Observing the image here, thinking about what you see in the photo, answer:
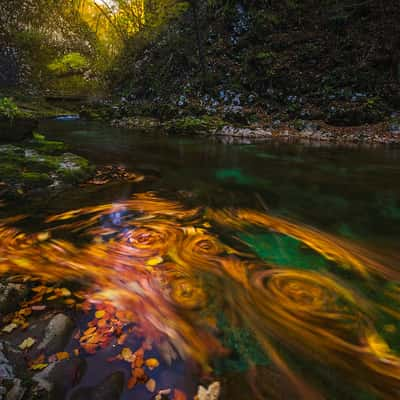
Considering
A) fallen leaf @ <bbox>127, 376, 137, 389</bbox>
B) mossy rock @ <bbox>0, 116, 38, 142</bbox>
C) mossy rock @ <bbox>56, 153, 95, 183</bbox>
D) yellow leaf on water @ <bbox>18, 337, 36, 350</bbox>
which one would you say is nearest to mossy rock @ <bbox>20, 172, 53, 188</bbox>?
mossy rock @ <bbox>56, 153, 95, 183</bbox>

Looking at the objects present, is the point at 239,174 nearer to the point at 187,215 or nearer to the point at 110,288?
the point at 187,215

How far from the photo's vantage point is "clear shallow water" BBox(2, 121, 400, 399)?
192cm

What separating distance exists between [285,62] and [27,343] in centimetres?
1777

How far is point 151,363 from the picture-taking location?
6.31 feet

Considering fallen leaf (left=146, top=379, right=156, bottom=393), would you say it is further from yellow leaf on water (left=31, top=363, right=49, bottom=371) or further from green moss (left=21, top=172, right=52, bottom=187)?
green moss (left=21, top=172, right=52, bottom=187)

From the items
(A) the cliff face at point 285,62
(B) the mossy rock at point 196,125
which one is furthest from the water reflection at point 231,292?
(A) the cliff face at point 285,62

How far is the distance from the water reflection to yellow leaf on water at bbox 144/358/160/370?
0.08 metres

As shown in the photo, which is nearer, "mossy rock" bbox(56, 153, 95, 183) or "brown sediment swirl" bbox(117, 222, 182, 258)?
"brown sediment swirl" bbox(117, 222, 182, 258)

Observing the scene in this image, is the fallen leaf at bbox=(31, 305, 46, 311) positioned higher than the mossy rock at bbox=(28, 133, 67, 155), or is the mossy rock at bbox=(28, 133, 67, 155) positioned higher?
the mossy rock at bbox=(28, 133, 67, 155)

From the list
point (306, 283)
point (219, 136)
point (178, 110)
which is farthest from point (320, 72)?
point (306, 283)

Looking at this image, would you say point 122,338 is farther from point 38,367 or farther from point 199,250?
point 199,250

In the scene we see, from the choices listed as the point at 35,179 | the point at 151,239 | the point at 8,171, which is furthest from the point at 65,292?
the point at 8,171

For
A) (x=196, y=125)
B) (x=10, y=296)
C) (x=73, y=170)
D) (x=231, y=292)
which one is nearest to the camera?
(x=10, y=296)

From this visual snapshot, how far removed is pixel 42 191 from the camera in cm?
538
